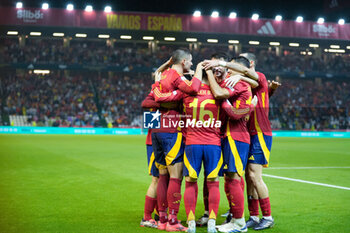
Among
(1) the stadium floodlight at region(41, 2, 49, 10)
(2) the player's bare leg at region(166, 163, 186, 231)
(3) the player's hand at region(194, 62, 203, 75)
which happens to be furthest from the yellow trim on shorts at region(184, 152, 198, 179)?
(1) the stadium floodlight at region(41, 2, 49, 10)

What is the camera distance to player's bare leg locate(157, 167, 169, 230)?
6430 mm

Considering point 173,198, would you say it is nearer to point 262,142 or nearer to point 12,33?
point 262,142

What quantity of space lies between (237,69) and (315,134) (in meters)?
36.3

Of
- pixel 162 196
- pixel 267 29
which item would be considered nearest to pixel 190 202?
pixel 162 196

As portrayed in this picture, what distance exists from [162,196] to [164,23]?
3830 cm

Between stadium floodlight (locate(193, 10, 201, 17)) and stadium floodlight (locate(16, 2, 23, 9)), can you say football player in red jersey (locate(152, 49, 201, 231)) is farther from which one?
stadium floodlight (locate(16, 2, 23, 9))

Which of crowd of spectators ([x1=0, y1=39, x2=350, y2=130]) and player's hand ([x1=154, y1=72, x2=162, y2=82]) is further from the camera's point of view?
crowd of spectators ([x1=0, y1=39, x2=350, y2=130])

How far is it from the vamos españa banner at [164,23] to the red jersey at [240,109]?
Answer: 37718 mm

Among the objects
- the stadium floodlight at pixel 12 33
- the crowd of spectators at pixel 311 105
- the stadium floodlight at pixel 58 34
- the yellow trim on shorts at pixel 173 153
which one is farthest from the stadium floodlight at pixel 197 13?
the yellow trim on shorts at pixel 173 153

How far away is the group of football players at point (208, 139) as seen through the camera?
6066 mm

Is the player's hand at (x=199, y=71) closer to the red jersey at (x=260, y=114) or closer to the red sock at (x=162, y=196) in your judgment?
the red jersey at (x=260, y=114)

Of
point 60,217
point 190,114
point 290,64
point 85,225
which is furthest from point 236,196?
point 290,64

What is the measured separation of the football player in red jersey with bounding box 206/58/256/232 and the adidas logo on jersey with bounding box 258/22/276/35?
1586 inches

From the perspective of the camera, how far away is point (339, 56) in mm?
54969
